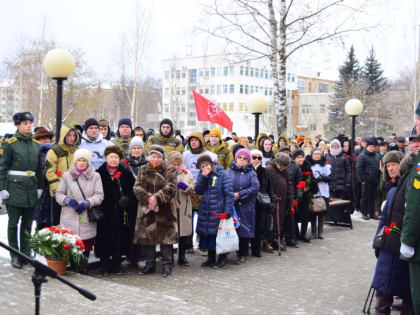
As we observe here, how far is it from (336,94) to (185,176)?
4198cm

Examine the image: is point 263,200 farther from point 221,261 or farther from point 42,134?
point 42,134

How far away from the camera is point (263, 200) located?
8562 mm

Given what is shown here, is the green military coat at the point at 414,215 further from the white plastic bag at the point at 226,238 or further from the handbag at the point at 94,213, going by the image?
the handbag at the point at 94,213

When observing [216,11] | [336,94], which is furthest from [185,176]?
[336,94]

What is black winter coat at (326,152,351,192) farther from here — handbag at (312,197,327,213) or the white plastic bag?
the white plastic bag

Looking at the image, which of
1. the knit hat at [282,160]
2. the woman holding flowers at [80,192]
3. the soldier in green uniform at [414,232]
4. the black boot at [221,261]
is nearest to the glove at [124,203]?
the woman holding flowers at [80,192]

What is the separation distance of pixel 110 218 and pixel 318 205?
15.6 ft

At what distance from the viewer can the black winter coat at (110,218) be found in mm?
7160

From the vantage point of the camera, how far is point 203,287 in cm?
668

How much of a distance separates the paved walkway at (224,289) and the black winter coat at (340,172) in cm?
326

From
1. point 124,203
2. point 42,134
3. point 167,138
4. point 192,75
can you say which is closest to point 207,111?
point 167,138

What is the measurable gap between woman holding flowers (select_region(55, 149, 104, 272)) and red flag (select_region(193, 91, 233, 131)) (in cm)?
475

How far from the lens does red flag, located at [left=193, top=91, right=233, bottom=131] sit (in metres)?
11.4

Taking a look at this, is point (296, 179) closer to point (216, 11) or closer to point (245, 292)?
point (245, 292)
